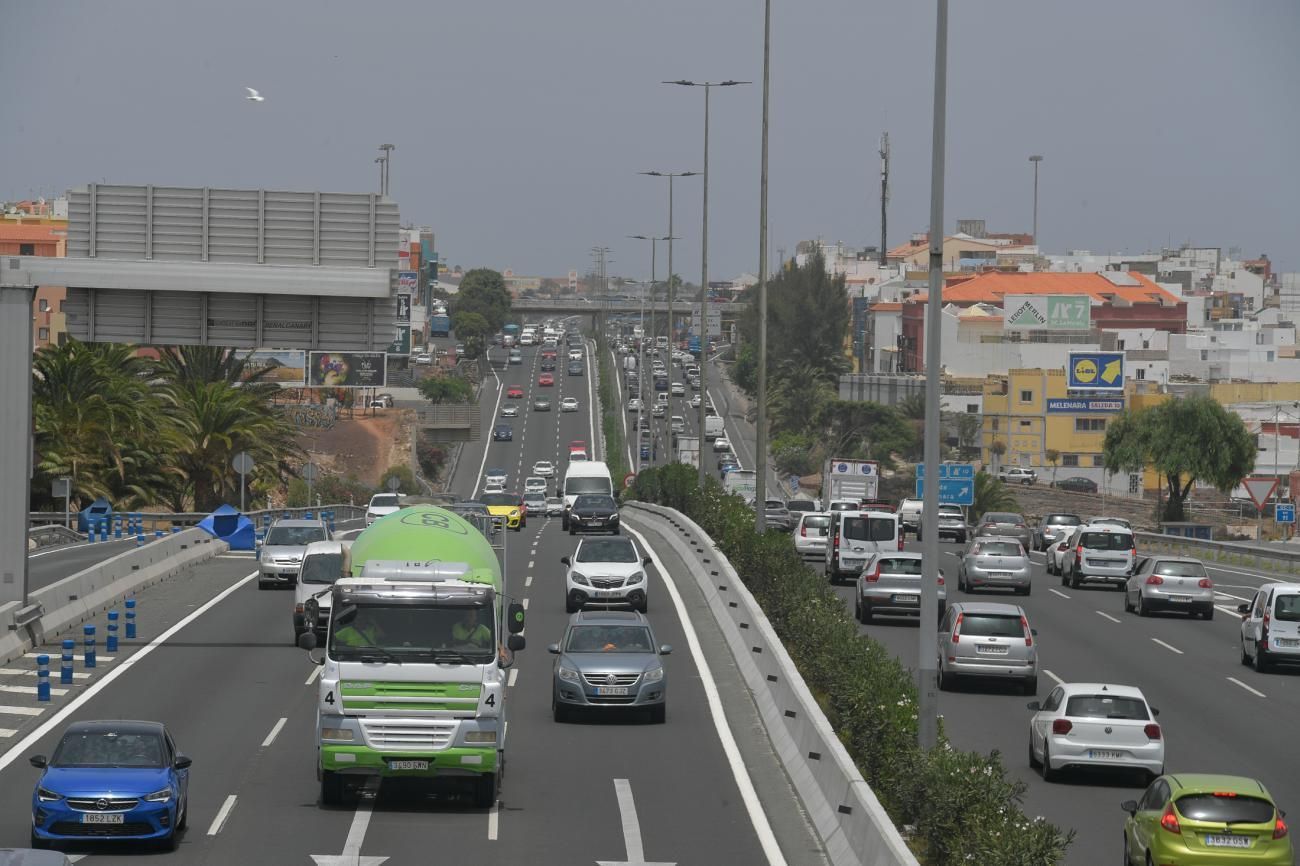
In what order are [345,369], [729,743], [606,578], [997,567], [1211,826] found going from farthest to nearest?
[345,369]
[997,567]
[606,578]
[729,743]
[1211,826]

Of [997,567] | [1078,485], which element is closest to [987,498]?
[1078,485]

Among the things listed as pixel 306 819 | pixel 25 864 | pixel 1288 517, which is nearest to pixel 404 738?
pixel 306 819

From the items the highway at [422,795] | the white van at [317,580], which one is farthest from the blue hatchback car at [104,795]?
the white van at [317,580]

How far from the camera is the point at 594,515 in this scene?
5919 cm

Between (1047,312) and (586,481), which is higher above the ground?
(1047,312)

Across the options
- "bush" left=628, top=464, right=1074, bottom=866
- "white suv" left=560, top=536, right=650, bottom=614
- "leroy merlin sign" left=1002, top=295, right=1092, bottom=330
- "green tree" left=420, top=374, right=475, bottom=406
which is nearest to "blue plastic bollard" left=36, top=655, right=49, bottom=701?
"bush" left=628, top=464, right=1074, bottom=866

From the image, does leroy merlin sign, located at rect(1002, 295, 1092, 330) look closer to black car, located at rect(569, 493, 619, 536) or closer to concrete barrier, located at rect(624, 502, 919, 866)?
black car, located at rect(569, 493, 619, 536)

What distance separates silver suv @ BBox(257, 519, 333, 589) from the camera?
41.5 m

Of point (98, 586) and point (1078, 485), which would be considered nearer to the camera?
point (98, 586)

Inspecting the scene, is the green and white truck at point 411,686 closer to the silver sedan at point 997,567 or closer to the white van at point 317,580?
the white van at point 317,580

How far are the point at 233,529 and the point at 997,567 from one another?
909 inches

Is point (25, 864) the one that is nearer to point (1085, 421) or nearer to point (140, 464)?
point (140, 464)

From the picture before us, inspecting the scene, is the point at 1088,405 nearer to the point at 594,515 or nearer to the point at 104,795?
the point at 594,515

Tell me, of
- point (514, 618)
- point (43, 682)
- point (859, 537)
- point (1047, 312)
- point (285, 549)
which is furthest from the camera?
point (1047, 312)
